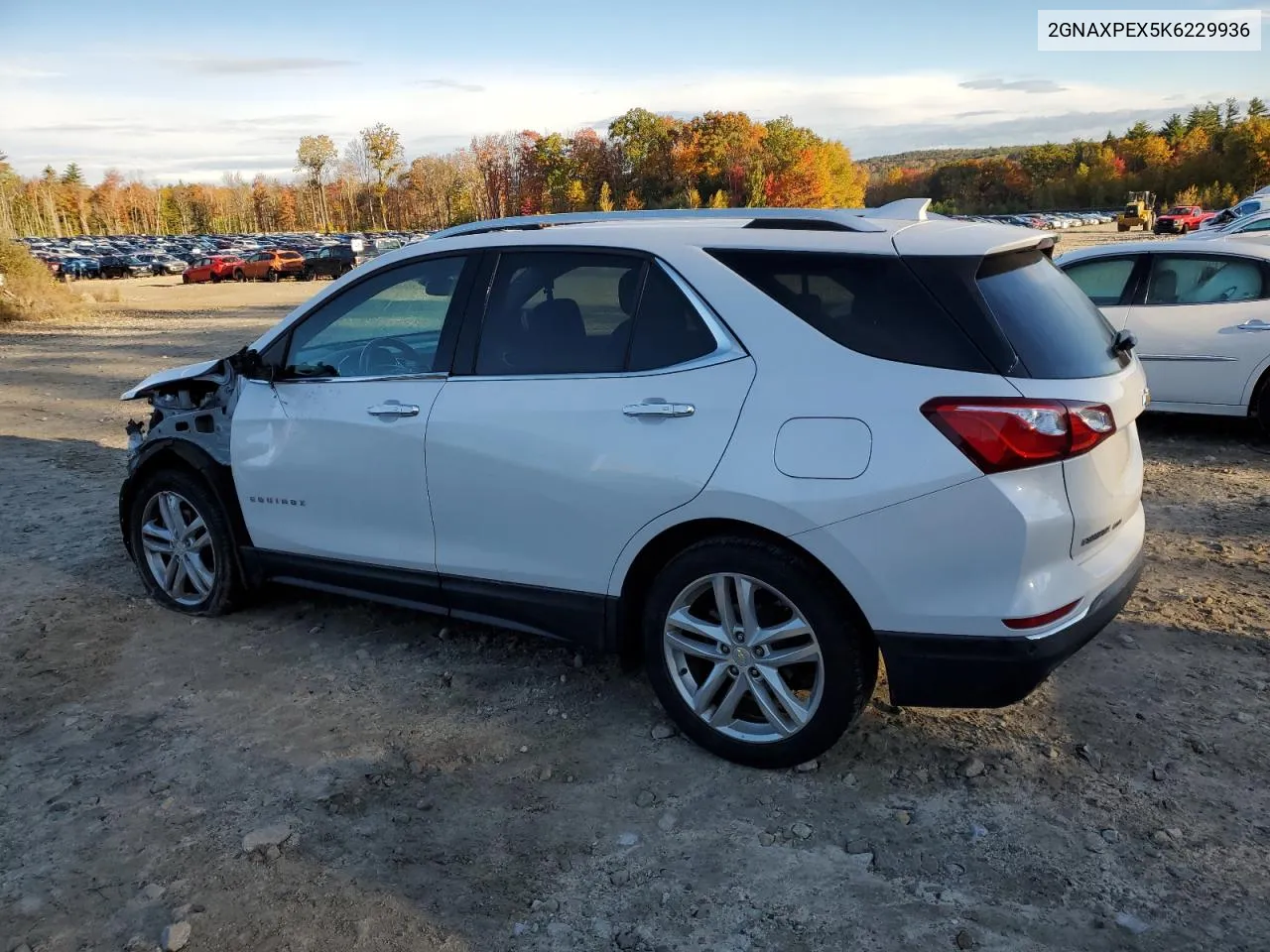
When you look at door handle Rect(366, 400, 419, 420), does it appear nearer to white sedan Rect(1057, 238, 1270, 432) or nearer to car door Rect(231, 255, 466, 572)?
car door Rect(231, 255, 466, 572)

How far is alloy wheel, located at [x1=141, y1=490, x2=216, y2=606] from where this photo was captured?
497 cm

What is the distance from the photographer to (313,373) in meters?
4.48

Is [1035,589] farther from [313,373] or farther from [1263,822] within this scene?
[313,373]

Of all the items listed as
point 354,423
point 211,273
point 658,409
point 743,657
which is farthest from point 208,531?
point 211,273

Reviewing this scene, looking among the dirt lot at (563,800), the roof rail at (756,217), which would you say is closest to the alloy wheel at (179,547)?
the dirt lot at (563,800)

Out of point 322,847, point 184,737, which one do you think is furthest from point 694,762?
point 184,737

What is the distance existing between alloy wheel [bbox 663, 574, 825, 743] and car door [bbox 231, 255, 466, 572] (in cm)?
119

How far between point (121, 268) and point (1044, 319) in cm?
6957

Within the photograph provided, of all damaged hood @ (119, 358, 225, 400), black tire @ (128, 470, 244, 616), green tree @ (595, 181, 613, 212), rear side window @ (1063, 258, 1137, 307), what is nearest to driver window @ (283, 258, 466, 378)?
damaged hood @ (119, 358, 225, 400)

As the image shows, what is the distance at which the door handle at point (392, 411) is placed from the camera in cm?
402

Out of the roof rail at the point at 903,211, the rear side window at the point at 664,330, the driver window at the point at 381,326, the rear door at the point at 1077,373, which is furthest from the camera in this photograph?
the driver window at the point at 381,326

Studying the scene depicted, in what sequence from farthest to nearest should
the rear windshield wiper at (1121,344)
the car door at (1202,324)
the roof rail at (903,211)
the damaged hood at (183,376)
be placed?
1. the car door at (1202,324)
2. the damaged hood at (183,376)
3. the roof rail at (903,211)
4. the rear windshield wiper at (1121,344)

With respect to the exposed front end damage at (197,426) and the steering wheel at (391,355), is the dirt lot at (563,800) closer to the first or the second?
the exposed front end damage at (197,426)

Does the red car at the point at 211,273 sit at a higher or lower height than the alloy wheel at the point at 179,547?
higher
